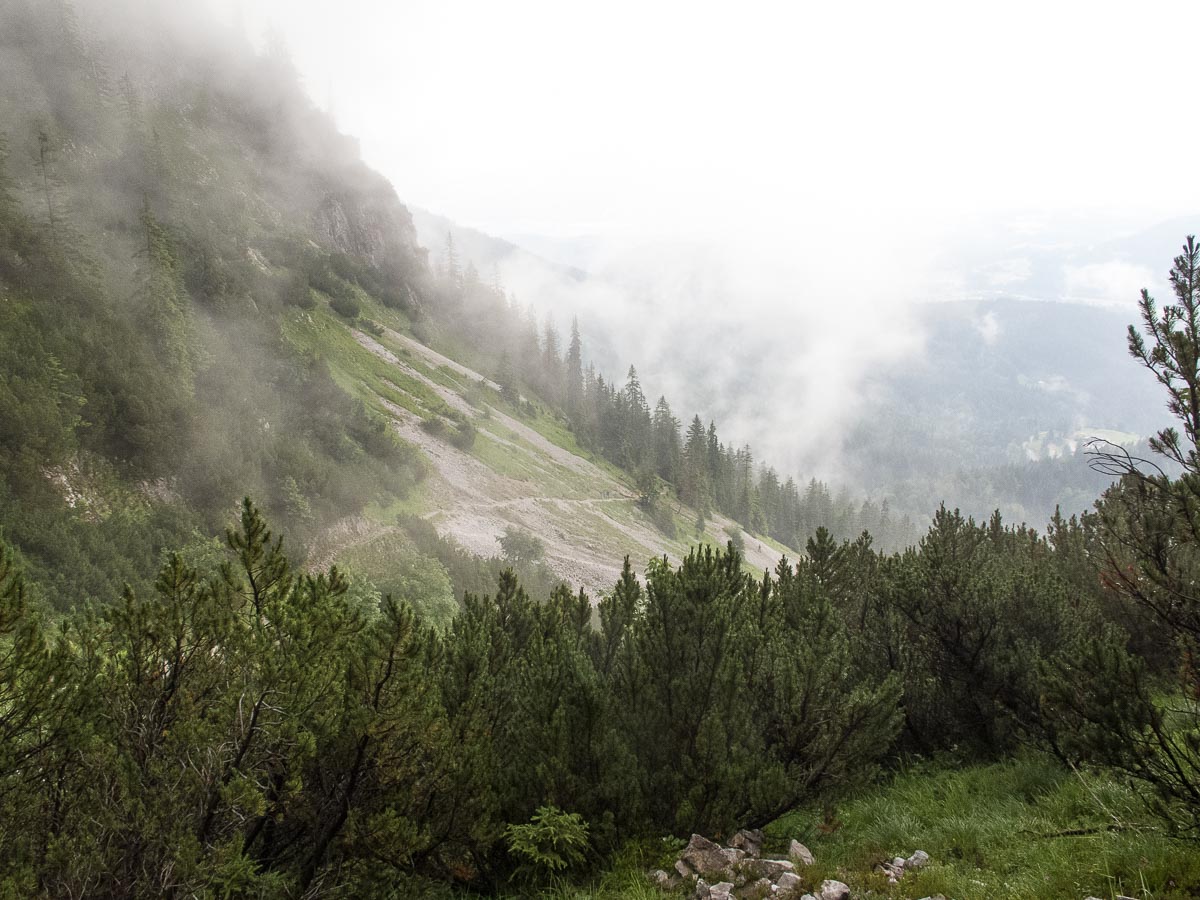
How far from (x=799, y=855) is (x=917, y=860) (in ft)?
3.58

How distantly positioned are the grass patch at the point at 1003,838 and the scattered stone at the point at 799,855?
0.12 m

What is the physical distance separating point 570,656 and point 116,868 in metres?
Result: 4.48

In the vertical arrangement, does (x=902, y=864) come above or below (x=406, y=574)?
above

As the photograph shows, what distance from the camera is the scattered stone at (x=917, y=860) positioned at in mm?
5711

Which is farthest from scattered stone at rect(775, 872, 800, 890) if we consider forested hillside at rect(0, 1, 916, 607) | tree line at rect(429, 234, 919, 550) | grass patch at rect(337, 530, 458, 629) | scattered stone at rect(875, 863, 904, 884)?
tree line at rect(429, 234, 919, 550)

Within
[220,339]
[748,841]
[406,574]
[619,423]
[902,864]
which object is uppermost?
[220,339]

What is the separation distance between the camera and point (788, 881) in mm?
5492

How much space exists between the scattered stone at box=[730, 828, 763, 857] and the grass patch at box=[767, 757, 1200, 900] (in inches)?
23.5

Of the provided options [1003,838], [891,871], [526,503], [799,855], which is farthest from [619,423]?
[891,871]

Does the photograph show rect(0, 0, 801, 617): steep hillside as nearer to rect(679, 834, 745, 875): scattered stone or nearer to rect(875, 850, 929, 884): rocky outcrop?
rect(679, 834, 745, 875): scattered stone

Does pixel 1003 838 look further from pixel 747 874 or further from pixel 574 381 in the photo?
pixel 574 381

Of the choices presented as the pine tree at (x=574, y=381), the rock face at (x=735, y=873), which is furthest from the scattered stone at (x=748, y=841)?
the pine tree at (x=574, y=381)

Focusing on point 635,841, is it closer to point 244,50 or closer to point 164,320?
point 164,320

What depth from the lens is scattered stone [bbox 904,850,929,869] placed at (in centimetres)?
571
